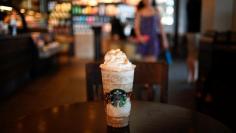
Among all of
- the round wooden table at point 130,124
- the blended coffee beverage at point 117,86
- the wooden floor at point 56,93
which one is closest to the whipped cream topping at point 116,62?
the blended coffee beverage at point 117,86

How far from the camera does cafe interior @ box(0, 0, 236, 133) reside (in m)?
1.44

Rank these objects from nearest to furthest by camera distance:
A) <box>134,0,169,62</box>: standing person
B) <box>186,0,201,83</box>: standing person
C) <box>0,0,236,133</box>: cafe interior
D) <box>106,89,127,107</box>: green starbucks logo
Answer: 1. <box>106,89,127,107</box>: green starbucks logo
2. <box>0,0,236,133</box>: cafe interior
3. <box>134,0,169,62</box>: standing person
4. <box>186,0,201,83</box>: standing person

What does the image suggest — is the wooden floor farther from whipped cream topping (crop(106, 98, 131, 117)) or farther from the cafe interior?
whipped cream topping (crop(106, 98, 131, 117))

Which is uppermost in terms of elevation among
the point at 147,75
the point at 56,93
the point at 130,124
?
the point at 147,75

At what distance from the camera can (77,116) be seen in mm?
1603

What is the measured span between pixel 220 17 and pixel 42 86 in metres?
3.50

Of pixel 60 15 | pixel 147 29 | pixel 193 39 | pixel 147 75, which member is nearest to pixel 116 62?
pixel 147 75

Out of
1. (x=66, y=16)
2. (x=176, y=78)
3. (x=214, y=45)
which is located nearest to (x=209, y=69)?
(x=214, y=45)

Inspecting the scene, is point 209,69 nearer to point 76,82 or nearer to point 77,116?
point 77,116

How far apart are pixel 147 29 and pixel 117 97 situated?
10.7ft

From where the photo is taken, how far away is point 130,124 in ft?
4.79

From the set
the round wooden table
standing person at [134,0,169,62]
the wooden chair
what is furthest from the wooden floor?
the round wooden table

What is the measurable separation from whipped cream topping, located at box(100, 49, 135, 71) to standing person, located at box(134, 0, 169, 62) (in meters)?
3.11

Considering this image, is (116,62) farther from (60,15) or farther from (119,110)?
(60,15)
